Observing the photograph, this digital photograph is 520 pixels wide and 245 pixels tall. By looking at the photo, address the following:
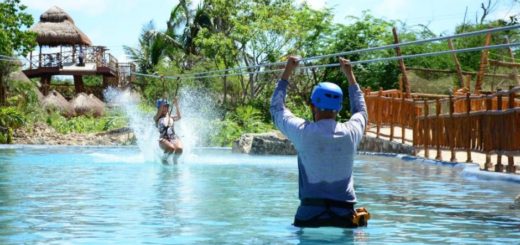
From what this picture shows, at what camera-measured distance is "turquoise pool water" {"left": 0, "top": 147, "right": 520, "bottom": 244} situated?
26.8 feet

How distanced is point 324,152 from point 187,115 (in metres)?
32.3

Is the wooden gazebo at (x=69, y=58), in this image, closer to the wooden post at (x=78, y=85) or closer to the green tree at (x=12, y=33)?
the wooden post at (x=78, y=85)

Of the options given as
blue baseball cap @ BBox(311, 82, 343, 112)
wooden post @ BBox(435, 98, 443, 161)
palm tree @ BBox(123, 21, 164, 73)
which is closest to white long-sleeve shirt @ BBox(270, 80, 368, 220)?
blue baseball cap @ BBox(311, 82, 343, 112)

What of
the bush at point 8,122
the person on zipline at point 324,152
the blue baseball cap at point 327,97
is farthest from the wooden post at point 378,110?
the blue baseball cap at point 327,97

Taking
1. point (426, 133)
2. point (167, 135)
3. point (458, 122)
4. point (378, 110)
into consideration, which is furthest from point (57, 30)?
point (458, 122)

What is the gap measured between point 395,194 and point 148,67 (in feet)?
151

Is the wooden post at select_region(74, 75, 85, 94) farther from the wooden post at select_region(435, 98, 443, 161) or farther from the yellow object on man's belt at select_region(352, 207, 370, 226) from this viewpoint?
the yellow object on man's belt at select_region(352, 207, 370, 226)

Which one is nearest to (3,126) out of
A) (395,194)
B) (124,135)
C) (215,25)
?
(124,135)

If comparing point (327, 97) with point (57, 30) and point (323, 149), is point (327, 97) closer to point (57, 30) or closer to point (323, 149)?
point (323, 149)

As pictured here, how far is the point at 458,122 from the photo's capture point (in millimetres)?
20609

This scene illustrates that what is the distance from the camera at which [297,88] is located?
42.0 m

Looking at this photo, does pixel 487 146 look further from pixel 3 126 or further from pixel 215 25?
pixel 215 25

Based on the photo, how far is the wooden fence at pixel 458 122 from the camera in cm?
1652

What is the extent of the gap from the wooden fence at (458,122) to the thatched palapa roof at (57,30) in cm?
3228
